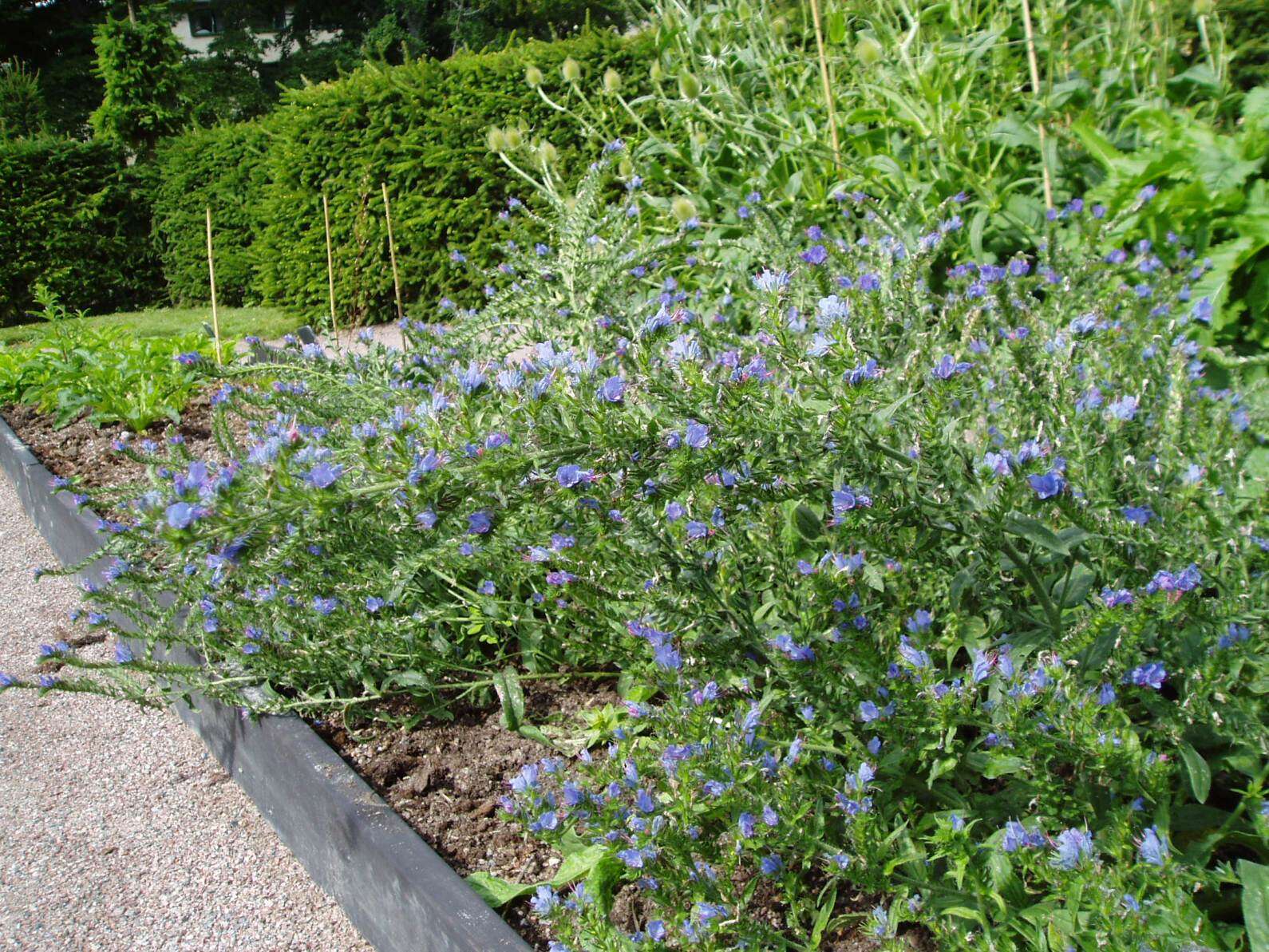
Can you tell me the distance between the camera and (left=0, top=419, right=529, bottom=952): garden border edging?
5.58ft

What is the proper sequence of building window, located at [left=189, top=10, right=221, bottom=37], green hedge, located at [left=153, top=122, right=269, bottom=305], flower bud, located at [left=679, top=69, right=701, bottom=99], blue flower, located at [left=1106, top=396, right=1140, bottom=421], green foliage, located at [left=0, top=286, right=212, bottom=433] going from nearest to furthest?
blue flower, located at [left=1106, top=396, right=1140, bottom=421] → flower bud, located at [left=679, top=69, right=701, bottom=99] → green foliage, located at [left=0, top=286, right=212, bottom=433] → green hedge, located at [left=153, top=122, right=269, bottom=305] → building window, located at [left=189, top=10, right=221, bottom=37]

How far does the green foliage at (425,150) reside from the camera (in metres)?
7.96

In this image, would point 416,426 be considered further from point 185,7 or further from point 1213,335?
point 185,7

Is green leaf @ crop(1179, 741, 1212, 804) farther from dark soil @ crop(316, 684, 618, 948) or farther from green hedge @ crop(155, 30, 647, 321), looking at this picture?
green hedge @ crop(155, 30, 647, 321)

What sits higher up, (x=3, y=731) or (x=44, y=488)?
(x=44, y=488)

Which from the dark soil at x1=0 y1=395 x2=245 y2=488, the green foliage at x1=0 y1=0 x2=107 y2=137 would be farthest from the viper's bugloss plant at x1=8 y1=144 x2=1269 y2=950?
the green foliage at x1=0 y1=0 x2=107 y2=137

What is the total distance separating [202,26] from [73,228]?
1084 inches

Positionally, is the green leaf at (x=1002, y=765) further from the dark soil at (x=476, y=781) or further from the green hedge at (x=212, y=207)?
the green hedge at (x=212, y=207)

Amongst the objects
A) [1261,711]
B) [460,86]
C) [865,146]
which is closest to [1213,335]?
[865,146]

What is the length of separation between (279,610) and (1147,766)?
1845mm

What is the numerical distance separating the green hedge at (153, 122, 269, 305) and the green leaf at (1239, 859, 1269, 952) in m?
10.4

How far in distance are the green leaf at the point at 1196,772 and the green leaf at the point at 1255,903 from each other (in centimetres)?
9

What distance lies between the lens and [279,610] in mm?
2377

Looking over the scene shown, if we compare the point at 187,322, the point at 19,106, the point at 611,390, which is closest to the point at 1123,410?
the point at 611,390
